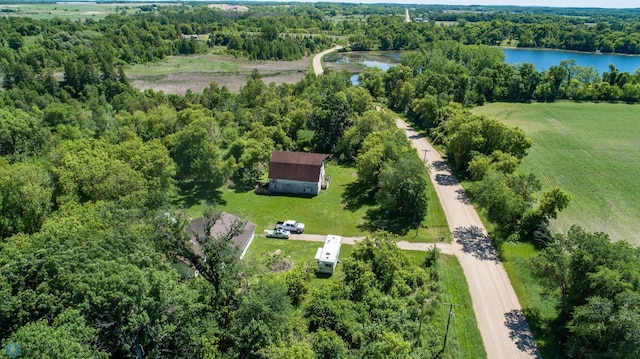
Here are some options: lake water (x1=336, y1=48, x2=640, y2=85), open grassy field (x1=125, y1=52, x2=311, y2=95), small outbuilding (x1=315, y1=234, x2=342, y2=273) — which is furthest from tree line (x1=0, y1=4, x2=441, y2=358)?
lake water (x1=336, y1=48, x2=640, y2=85)

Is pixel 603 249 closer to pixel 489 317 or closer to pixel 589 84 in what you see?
pixel 489 317

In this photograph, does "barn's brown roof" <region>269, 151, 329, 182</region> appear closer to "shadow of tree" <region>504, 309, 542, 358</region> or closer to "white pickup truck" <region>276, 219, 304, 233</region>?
"white pickup truck" <region>276, 219, 304, 233</region>

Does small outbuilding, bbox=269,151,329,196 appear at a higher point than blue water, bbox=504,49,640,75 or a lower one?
lower

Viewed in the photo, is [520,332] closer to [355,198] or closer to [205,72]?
[355,198]

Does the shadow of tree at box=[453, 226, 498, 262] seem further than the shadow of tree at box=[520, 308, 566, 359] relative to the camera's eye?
Yes

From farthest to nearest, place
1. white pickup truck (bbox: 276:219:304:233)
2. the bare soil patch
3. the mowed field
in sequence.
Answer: the bare soil patch < the mowed field < white pickup truck (bbox: 276:219:304:233)

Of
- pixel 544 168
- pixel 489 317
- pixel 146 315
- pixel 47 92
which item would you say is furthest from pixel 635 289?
pixel 47 92

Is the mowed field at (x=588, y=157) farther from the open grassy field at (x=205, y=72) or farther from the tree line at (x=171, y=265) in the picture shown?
the open grassy field at (x=205, y=72)
